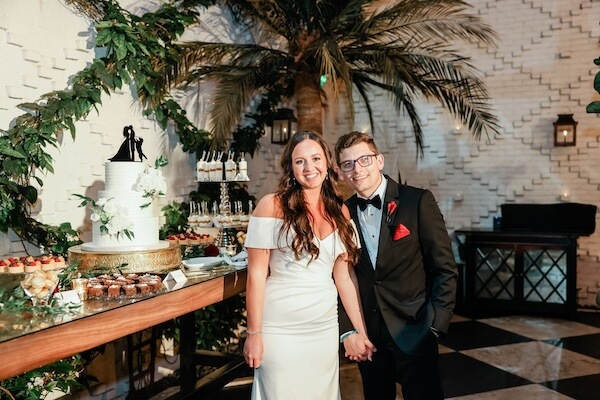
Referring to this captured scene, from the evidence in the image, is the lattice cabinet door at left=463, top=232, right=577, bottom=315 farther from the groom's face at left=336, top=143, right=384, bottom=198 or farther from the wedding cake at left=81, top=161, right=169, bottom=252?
the wedding cake at left=81, top=161, right=169, bottom=252

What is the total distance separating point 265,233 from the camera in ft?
7.52

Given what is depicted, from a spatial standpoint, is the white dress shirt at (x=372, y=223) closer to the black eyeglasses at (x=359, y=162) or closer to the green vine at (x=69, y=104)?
the black eyeglasses at (x=359, y=162)

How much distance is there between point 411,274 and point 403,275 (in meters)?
0.04

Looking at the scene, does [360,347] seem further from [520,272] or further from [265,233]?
[520,272]

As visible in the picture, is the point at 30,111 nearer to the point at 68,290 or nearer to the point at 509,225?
the point at 68,290

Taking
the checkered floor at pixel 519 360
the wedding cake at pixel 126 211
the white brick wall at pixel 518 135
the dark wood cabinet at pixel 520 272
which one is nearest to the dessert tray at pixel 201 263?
the wedding cake at pixel 126 211

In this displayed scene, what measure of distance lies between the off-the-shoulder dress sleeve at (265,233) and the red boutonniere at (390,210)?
21.2 inches

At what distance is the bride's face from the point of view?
7.72 feet

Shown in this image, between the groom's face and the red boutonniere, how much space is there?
12 cm

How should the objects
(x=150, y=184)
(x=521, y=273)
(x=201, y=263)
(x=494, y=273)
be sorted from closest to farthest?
(x=150, y=184), (x=201, y=263), (x=521, y=273), (x=494, y=273)

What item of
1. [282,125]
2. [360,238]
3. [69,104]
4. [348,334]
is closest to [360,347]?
[348,334]

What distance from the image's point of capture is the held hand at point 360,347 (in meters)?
2.50

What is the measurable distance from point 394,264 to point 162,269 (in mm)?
1241

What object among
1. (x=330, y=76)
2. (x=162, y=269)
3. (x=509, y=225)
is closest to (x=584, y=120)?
(x=509, y=225)
